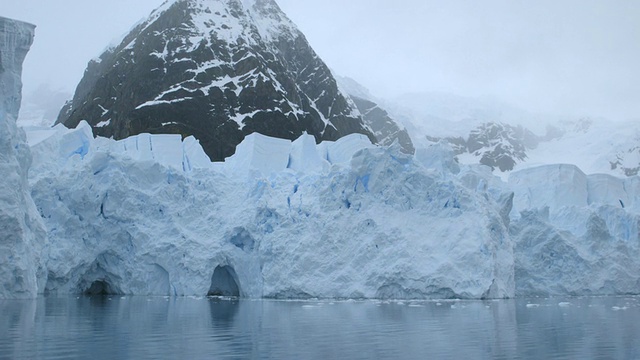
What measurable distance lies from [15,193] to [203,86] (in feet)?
91.8

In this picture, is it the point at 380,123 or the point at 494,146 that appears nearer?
the point at 380,123

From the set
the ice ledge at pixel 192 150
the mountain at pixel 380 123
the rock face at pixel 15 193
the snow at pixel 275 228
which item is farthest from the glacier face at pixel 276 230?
the mountain at pixel 380 123

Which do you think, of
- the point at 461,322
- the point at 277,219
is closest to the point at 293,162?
the point at 277,219

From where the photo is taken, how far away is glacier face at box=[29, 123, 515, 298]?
19.7 metres

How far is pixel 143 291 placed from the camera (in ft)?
69.3

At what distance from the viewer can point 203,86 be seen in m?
43.5

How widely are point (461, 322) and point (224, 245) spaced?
34.0 feet

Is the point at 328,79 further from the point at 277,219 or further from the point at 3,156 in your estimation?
the point at 3,156

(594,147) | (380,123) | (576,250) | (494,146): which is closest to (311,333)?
(576,250)

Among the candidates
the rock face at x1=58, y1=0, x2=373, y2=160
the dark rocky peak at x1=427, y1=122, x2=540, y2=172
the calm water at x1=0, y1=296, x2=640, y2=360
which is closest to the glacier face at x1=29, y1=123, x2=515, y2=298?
the calm water at x1=0, y1=296, x2=640, y2=360

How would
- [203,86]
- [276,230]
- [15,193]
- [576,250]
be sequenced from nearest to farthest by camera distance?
[15,193] → [276,230] → [576,250] → [203,86]

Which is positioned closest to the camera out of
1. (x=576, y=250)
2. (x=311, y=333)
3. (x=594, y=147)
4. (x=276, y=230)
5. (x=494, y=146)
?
(x=311, y=333)

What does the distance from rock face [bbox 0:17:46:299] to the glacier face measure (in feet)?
8.96

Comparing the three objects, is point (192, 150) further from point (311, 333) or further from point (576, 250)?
point (311, 333)
